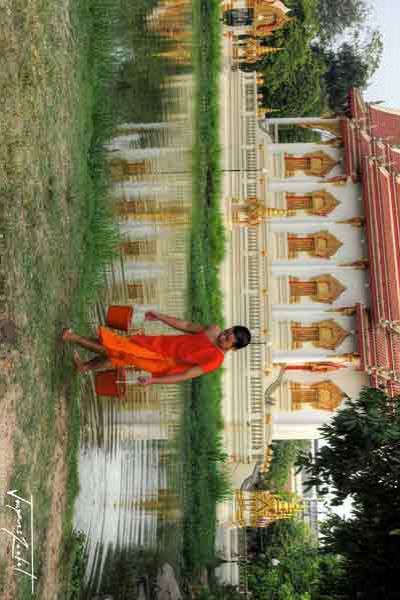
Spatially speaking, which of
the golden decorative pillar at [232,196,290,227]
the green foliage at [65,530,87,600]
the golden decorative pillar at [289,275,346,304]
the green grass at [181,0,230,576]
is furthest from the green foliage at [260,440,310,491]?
the green foliage at [65,530,87,600]

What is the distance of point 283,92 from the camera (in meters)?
29.3

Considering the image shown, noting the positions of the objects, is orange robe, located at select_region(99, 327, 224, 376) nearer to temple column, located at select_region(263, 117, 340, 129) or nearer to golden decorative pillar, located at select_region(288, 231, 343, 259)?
golden decorative pillar, located at select_region(288, 231, 343, 259)

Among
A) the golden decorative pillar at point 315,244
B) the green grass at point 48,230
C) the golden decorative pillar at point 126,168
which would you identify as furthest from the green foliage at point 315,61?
the green grass at point 48,230

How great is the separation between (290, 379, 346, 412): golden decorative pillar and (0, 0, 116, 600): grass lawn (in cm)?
751

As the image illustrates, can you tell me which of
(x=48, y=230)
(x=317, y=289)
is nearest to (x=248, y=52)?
(x=317, y=289)

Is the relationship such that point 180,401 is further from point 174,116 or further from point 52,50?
point 52,50

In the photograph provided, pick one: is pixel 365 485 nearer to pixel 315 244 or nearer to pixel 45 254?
pixel 45 254

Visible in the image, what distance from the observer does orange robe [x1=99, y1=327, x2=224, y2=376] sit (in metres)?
6.42

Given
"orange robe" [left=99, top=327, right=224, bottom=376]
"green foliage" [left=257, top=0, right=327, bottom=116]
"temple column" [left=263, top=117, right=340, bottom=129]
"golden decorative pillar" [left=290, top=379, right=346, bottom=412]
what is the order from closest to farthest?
"orange robe" [left=99, top=327, right=224, bottom=376] → "golden decorative pillar" [left=290, top=379, right=346, bottom=412] → "temple column" [left=263, top=117, right=340, bottom=129] → "green foliage" [left=257, top=0, right=327, bottom=116]

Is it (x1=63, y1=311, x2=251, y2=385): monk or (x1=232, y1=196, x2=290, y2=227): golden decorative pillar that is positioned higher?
(x1=232, y1=196, x2=290, y2=227): golden decorative pillar

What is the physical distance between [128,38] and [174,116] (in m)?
3.28

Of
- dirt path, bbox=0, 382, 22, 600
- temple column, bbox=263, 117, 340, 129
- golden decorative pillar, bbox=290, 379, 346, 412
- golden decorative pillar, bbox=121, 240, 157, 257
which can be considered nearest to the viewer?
dirt path, bbox=0, 382, 22, 600

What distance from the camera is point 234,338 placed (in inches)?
248

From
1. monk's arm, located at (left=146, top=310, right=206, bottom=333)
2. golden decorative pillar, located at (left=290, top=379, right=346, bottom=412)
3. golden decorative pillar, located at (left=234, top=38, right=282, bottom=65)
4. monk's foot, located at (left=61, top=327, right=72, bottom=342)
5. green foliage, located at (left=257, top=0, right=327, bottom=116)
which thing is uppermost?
green foliage, located at (left=257, top=0, right=327, bottom=116)
